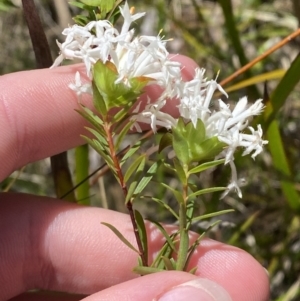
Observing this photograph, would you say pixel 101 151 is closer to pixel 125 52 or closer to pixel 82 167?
pixel 125 52

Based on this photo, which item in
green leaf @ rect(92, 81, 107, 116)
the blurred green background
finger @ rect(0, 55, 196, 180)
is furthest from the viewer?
the blurred green background

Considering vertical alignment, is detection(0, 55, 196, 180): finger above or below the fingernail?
above

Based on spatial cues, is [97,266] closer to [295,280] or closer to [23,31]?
[295,280]

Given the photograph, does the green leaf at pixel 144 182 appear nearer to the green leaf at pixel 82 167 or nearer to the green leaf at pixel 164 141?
the green leaf at pixel 164 141

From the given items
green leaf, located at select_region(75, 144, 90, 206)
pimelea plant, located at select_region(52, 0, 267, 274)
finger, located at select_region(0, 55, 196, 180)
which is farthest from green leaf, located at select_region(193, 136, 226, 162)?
green leaf, located at select_region(75, 144, 90, 206)

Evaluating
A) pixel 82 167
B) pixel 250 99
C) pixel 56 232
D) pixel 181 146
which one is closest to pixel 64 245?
pixel 56 232

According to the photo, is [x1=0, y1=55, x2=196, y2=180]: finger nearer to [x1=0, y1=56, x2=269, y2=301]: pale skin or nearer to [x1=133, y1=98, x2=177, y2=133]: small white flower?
[x1=0, y1=56, x2=269, y2=301]: pale skin
